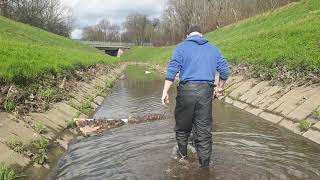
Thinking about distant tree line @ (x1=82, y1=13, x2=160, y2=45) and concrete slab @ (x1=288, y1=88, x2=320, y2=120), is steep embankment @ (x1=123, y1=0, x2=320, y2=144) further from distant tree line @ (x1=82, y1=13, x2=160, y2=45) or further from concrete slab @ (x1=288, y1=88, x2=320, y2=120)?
distant tree line @ (x1=82, y1=13, x2=160, y2=45)

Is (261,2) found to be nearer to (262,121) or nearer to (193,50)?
(262,121)

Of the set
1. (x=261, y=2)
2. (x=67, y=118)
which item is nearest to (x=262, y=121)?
(x=67, y=118)

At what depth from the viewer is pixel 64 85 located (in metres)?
15.8

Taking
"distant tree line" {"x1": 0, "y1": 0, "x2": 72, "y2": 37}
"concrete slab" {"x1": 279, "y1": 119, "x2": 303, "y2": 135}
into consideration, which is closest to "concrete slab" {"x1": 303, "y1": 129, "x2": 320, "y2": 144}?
"concrete slab" {"x1": 279, "y1": 119, "x2": 303, "y2": 135}

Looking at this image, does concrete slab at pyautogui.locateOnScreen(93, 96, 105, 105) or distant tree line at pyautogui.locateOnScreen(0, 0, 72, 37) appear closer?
concrete slab at pyautogui.locateOnScreen(93, 96, 105, 105)

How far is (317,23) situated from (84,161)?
1637 centimetres

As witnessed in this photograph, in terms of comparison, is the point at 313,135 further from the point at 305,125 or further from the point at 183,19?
the point at 183,19

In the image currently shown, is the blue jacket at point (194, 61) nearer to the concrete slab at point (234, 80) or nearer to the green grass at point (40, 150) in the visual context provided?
the green grass at point (40, 150)

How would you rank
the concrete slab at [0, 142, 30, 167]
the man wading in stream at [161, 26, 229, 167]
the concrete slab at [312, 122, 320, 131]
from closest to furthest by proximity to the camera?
the concrete slab at [0, 142, 30, 167] → the man wading in stream at [161, 26, 229, 167] → the concrete slab at [312, 122, 320, 131]

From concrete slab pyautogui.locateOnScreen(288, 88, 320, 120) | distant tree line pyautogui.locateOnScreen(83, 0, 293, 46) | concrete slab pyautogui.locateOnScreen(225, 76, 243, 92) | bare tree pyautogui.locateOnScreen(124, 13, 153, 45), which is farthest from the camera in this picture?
bare tree pyautogui.locateOnScreen(124, 13, 153, 45)

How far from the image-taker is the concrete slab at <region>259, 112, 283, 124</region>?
12.8m

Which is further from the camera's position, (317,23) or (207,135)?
(317,23)

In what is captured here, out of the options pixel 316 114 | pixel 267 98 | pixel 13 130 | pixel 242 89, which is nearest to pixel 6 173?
pixel 13 130

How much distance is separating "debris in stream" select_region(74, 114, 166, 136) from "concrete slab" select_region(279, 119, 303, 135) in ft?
12.4
